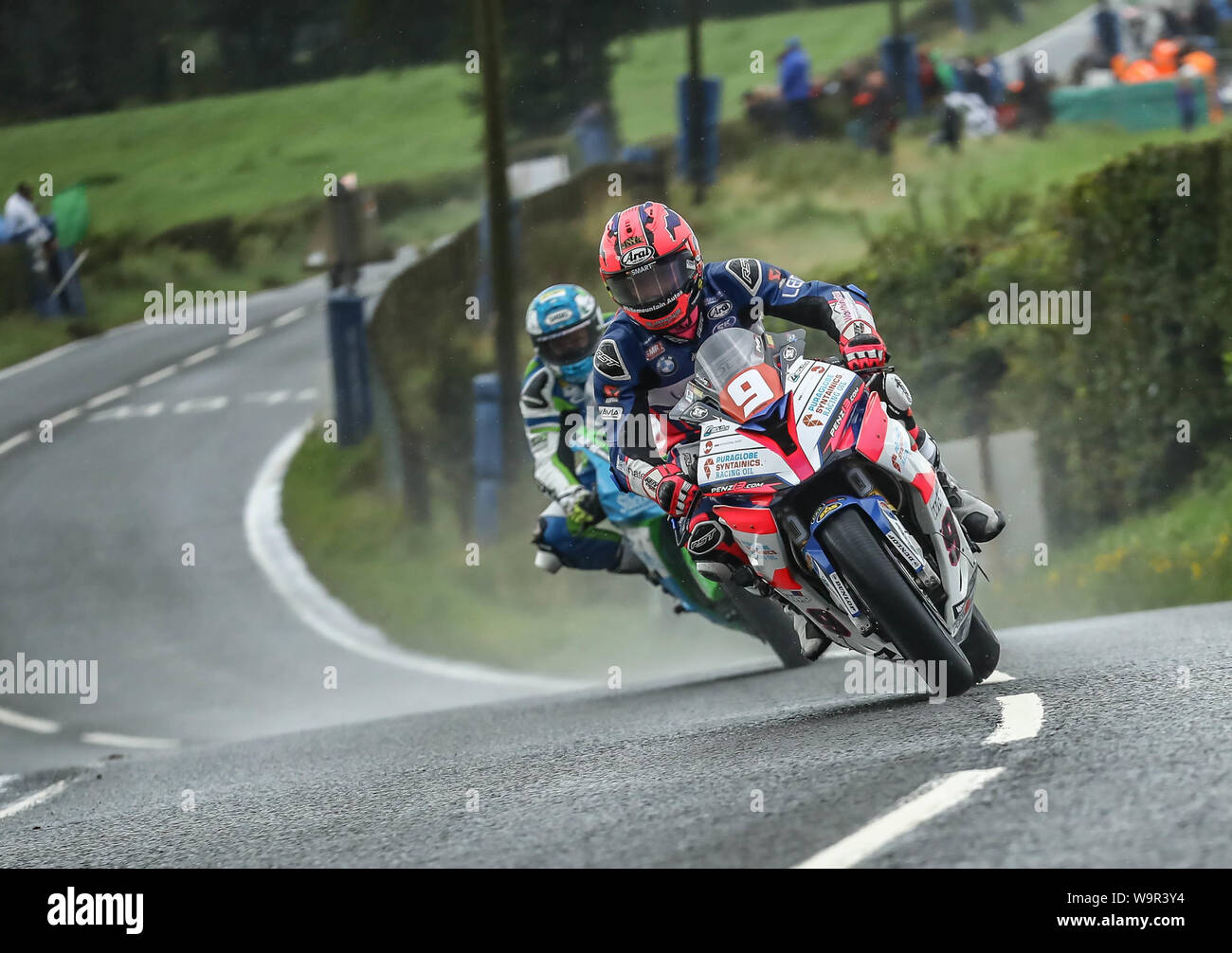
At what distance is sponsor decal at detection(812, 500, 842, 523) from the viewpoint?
5918 millimetres

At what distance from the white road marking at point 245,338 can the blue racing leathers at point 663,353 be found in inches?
723

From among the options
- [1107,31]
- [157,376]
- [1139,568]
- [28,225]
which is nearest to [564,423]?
[1139,568]

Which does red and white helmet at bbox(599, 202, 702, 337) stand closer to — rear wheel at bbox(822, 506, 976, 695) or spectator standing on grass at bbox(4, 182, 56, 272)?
rear wheel at bbox(822, 506, 976, 695)

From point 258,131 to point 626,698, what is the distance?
64.8ft

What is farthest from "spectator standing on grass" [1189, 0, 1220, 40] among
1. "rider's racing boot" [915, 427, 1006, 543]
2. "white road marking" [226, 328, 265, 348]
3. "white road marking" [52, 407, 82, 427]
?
"rider's racing boot" [915, 427, 1006, 543]

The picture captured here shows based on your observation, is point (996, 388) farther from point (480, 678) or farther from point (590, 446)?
point (590, 446)

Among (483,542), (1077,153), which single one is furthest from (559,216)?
(1077,153)

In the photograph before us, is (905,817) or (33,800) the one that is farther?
(33,800)

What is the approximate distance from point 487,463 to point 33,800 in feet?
39.6

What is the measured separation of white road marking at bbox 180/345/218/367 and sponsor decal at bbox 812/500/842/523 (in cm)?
1958

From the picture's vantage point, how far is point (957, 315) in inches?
635

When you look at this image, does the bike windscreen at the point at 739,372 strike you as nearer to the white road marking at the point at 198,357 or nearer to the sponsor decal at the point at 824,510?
the sponsor decal at the point at 824,510

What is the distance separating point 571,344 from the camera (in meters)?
9.55

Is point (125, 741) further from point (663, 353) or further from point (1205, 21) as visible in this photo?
point (1205, 21)
